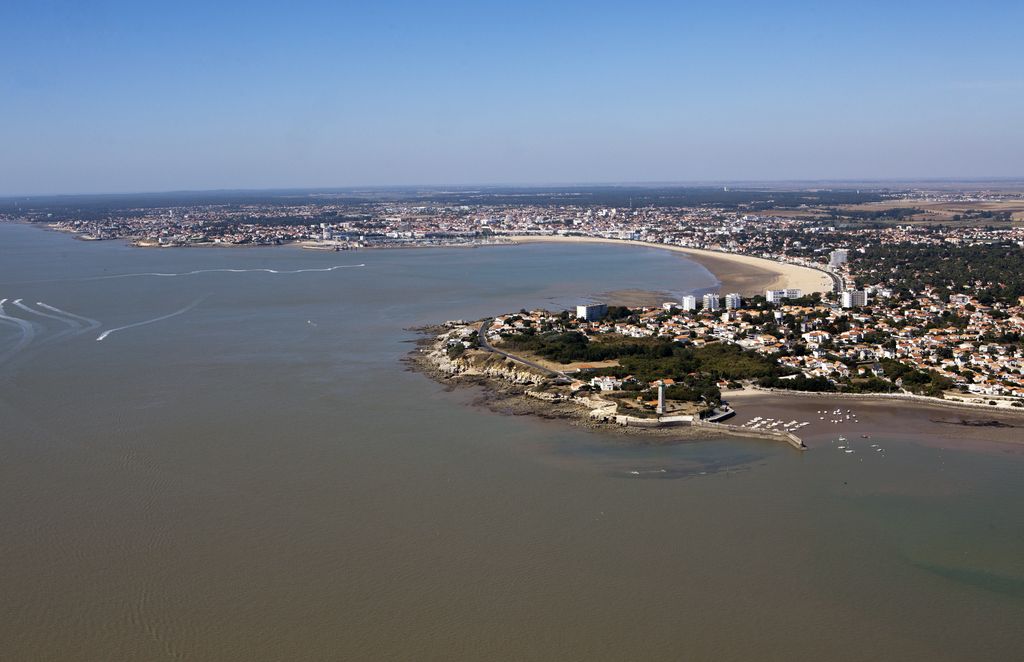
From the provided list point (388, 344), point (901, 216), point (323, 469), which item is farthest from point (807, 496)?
point (901, 216)

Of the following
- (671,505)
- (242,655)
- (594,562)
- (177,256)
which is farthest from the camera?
(177,256)

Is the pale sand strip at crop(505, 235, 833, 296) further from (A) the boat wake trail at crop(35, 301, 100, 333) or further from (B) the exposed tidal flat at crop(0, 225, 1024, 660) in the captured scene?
(A) the boat wake trail at crop(35, 301, 100, 333)

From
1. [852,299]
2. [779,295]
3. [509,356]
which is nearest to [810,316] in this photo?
[852,299]

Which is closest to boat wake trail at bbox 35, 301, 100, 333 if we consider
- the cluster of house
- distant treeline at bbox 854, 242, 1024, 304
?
the cluster of house

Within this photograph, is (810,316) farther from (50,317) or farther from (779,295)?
(50,317)

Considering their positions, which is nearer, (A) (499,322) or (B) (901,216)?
(A) (499,322)

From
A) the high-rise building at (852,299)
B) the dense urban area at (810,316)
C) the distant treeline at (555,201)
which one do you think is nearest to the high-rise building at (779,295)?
the dense urban area at (810,316)

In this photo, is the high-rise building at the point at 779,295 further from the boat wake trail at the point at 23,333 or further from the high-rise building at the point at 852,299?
the boat wake trail at the point at 23,333

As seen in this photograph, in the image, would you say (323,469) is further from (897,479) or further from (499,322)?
(499,322)
